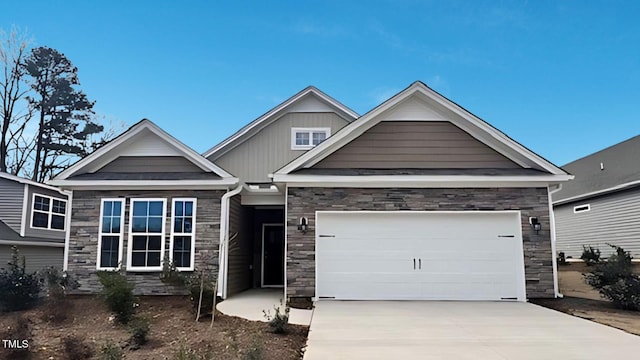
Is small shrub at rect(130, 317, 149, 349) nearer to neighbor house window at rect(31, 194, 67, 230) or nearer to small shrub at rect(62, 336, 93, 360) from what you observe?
small shrub at rect(62, 336, 93, 360)

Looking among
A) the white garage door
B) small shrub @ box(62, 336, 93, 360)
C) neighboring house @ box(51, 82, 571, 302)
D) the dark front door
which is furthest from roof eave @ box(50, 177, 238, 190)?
small shrub @ box(62, 336, 93, 360)

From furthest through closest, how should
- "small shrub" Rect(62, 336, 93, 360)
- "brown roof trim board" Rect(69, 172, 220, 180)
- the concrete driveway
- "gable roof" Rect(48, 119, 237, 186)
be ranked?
"gable roof" Rect(48, 119, 237, 186) → "brown roof trim board" Rect(69, 172, 220, 180) → "small shrub" Rect(62, 336, 93, 360) → the concrete driveway

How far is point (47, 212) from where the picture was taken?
63.2 ft

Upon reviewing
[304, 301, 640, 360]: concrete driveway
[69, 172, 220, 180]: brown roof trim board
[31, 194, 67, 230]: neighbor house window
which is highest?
[69, 172, 220, 180]: brown roof trim board

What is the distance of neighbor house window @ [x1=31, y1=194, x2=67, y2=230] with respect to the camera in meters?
18.4

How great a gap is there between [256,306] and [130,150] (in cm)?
559

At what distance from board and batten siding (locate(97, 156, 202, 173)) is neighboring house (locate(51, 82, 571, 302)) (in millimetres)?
40

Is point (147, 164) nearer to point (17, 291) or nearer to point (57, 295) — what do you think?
point (57, 295)

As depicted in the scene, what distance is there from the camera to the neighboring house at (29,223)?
17031 mm

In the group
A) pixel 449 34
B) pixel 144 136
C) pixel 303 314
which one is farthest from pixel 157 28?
pixel 303 314

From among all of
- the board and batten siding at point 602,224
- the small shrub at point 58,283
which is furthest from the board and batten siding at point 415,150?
the board and batten siding at point 602,224

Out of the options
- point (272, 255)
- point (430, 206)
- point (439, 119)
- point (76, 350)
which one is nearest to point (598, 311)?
point (430, 206)

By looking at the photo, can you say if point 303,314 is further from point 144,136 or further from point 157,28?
point 157,28

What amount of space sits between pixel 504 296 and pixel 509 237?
4.72 ft
